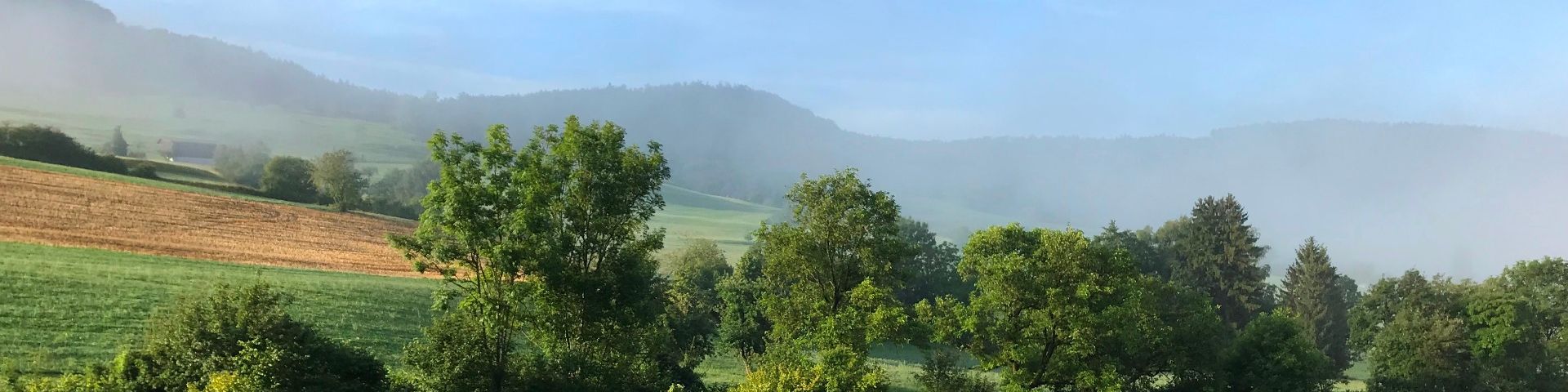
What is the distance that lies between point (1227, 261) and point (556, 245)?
249 feet

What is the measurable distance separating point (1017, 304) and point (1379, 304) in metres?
41.2

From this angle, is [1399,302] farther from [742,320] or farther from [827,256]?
[827,256]

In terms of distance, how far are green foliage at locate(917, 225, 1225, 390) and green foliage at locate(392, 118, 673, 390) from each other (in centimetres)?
1502

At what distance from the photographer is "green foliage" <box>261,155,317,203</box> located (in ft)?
304

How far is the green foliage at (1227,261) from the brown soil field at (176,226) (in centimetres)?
7705

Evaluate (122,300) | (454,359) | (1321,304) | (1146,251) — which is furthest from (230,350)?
(1146,251)

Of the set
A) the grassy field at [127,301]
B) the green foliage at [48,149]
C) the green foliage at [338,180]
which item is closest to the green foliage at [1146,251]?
the grassy field at [127,301]

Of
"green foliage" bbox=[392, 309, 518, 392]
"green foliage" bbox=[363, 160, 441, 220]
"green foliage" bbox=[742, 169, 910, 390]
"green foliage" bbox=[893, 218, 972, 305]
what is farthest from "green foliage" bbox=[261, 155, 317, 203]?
"green foliage" bbox=[742, 169, 910, 390]

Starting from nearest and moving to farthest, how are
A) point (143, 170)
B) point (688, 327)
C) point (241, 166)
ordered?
point (688, 327) < point (143, 170) < point (241, 166)

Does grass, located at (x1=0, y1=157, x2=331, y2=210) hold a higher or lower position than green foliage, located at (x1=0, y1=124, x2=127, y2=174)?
lower

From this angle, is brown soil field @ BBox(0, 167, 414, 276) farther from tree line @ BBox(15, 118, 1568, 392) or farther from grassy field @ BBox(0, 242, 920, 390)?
tree line @ BBox(15, 118, 1568, 392)

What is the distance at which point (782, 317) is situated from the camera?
118ft

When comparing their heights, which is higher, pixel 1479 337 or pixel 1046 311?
pixel 1046 311

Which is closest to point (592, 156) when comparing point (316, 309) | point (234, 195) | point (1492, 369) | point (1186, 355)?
point (316, 309)
